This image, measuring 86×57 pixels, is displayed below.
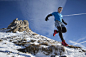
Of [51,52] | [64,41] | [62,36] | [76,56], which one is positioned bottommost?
[76,56]

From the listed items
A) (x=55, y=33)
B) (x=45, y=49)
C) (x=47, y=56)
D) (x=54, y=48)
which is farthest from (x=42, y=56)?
(x=55, y=33)

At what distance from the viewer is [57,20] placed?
437 cm

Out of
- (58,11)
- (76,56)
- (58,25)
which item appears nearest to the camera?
(76,56)

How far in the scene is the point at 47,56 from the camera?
4074mm

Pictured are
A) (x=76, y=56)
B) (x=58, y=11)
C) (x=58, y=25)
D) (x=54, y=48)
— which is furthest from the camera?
(x=54, y=48)

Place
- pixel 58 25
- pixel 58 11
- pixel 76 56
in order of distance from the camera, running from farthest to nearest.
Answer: pixel 58 11 < pixel 58 25 < pixel 76 56

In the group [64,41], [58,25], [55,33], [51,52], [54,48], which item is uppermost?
[58,25]

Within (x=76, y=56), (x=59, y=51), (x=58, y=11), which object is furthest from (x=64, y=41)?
(x=58, y=11)

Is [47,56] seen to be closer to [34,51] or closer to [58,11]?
[34,51]

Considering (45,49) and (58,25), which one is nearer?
(58,25)

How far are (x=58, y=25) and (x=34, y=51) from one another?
2750mm

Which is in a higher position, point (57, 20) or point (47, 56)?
point (57, 20)

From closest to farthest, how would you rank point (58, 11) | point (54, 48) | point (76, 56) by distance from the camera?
point (76, 56) < point (58, 11) < point (54, 48)

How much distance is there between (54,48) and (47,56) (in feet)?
3.53
